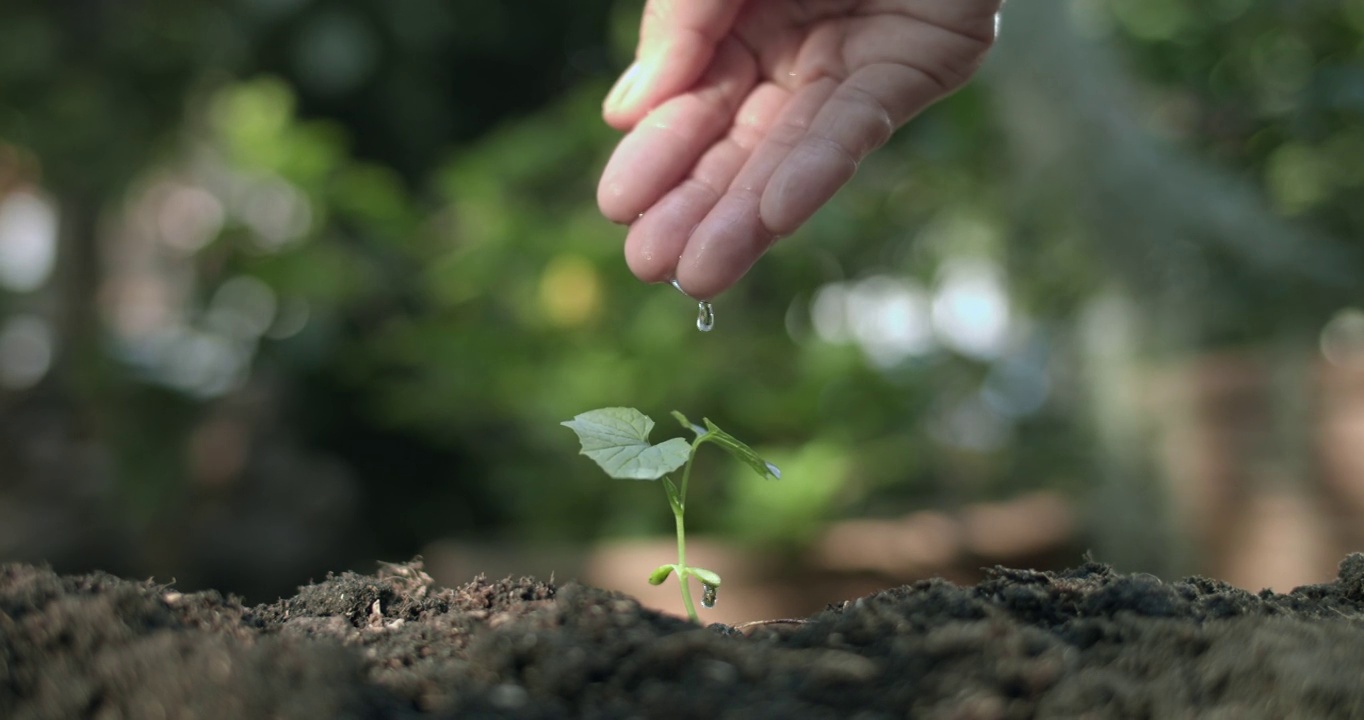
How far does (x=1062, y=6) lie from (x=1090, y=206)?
0.53 m

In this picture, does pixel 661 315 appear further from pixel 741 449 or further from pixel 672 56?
pixel 741 449

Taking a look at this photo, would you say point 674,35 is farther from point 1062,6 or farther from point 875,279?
point 875,279

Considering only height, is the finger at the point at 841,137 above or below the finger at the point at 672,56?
below

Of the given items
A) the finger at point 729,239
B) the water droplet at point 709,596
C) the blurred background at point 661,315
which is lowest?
the water droplet at point 709,596

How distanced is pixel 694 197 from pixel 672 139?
0.07 metres

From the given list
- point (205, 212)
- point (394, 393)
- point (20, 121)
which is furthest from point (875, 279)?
point (20, 121)

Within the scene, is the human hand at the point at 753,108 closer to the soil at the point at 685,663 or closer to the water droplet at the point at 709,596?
the water droplet at the point at 709,596

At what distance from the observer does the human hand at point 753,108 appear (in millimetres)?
965

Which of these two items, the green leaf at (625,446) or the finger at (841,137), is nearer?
the green leaf at (625,446)

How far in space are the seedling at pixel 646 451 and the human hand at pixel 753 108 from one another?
19cm

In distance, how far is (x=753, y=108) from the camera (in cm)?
115

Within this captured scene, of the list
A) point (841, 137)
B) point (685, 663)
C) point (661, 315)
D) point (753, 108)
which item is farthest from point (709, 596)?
point (661, 315)

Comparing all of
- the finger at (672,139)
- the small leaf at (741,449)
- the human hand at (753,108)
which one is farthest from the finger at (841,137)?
the small leaf at (741,449)

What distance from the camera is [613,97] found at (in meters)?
1.15
